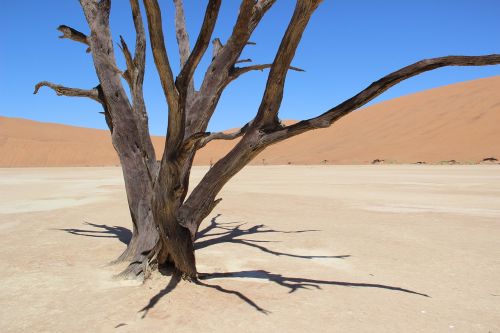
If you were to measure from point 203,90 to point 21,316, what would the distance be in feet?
9.08

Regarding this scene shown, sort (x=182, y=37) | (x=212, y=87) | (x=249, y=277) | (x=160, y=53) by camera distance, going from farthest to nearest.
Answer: (x=182, y=37) < (x=212, y=87) < (x=249, y=277) < (x=160, y=53)

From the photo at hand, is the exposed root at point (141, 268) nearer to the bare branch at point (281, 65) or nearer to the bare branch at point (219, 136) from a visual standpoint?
the bare branch at point (219, 136)

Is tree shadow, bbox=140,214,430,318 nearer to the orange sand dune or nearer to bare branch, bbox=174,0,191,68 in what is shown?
bare branch, bbox=174,0,191,68

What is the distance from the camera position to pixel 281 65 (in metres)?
3.68

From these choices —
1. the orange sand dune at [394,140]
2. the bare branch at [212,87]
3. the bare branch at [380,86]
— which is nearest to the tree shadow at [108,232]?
the bare branch at [212,87]

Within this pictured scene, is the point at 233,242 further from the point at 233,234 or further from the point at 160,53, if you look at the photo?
the point at 160,53

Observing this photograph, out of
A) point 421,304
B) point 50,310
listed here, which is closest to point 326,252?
point 421,304

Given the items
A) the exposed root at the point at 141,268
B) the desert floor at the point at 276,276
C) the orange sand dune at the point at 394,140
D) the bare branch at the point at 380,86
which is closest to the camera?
the bare branch at the point at 380,86

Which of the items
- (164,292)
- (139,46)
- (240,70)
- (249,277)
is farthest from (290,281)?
(139,46)

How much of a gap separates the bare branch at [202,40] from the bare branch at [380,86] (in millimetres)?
858

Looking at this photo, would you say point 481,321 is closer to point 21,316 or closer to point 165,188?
point 165,188

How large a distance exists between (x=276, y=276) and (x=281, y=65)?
2.24 meters

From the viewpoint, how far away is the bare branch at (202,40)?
11.0ft

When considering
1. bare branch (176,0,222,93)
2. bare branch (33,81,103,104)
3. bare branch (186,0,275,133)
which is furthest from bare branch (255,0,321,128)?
bare branch (33,81,103,104)
